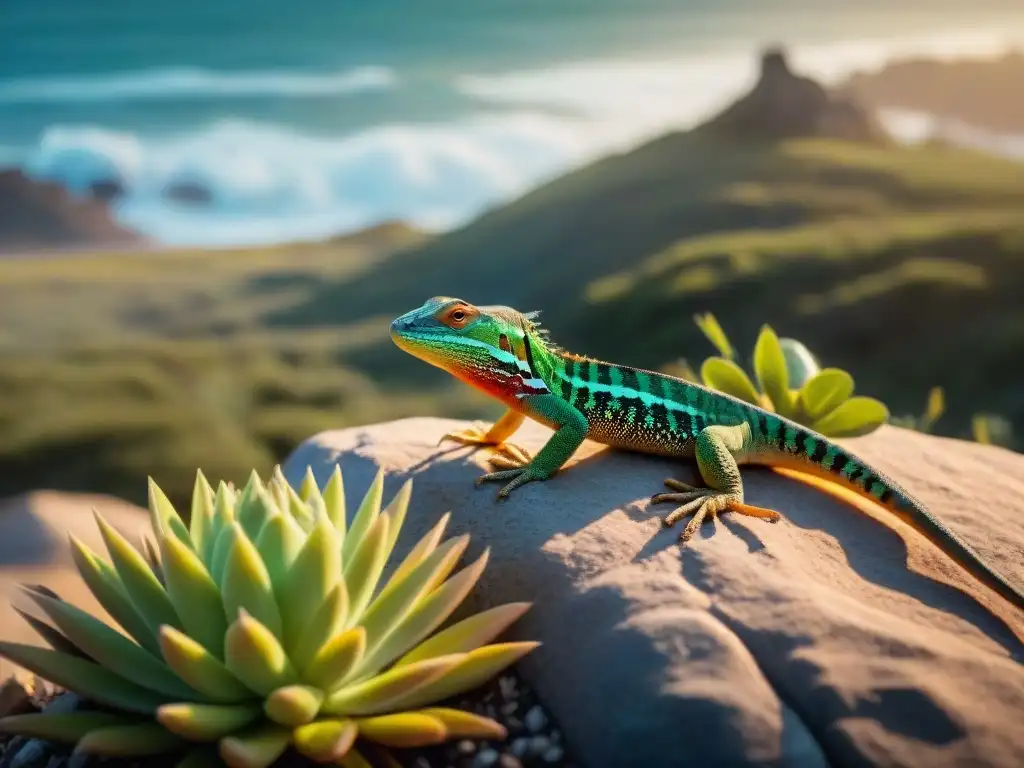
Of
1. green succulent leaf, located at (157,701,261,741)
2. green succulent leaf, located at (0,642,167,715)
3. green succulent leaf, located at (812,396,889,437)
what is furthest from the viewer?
green succulent leaf, located at (812,396,889,437)

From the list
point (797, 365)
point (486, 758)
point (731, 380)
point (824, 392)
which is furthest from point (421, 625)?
point (797, 365)

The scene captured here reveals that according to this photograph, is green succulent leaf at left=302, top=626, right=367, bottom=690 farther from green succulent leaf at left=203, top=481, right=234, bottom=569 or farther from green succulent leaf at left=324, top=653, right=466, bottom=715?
green succulent leaf at left=203, top=481, right=234, bottom=569

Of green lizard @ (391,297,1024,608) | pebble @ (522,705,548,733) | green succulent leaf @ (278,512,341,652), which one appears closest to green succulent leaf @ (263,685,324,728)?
green succulent leaf @ (278,512,341,652)

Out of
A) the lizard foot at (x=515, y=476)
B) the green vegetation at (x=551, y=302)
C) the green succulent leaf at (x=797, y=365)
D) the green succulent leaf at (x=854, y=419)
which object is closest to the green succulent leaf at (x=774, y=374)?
the green succulent leaf at (x=854, y=419)

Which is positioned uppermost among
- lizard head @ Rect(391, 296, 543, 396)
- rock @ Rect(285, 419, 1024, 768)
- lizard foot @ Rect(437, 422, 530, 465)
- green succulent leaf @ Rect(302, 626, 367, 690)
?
lizard head @ Rect(391, 296, 543, 396)

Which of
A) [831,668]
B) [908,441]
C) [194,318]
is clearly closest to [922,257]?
[908,441]

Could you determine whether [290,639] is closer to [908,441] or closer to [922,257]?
[908,441]

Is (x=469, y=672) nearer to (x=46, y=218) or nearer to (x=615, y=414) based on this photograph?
(x=615, y=414)
